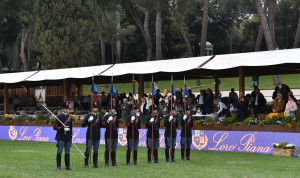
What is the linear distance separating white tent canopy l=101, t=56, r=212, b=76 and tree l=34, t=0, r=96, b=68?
2200 centimetres

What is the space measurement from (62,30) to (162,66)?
25203mm

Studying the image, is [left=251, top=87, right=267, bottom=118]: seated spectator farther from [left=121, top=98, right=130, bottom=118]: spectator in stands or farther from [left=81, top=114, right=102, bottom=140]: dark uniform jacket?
[left=81, top=114, right=102, bottom=140]: dark uniform jacket

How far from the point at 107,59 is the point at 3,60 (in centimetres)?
1722

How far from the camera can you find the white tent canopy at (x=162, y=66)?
2208 cm

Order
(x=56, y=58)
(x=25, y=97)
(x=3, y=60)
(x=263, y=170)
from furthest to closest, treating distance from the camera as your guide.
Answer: (x=3, y=60) → (x=56, y=58) → (x=25, y=97) → (x=263, y=170)

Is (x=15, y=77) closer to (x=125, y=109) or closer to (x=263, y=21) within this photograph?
(x=125, y=109)

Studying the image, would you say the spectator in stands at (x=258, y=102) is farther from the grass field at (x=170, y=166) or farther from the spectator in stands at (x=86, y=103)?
the spectator in stands at (x=86, y=103)

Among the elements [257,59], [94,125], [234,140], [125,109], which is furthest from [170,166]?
[125,109]

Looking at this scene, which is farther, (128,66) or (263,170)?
(128,66)

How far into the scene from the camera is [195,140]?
20.9 metres

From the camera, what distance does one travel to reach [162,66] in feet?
76.7

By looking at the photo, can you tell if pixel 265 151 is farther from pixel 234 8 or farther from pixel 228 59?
pixel 234 8

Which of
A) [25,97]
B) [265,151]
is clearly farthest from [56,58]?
[265,151]

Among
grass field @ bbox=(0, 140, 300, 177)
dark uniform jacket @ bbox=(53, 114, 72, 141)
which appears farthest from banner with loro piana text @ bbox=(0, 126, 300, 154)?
dark uniform jacket @ bbox=(53, 114, 72, 141)
